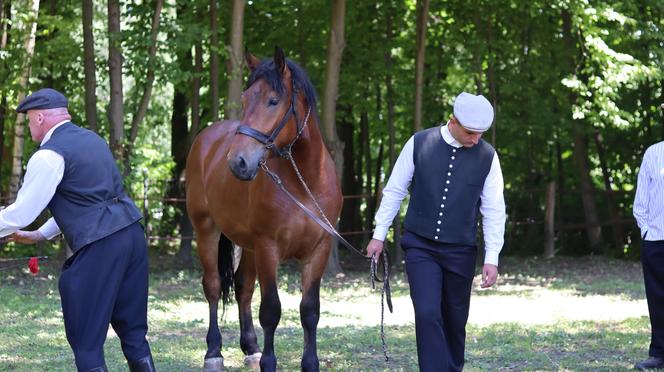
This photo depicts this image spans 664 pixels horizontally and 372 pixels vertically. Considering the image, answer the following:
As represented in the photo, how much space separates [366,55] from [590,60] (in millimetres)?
4131

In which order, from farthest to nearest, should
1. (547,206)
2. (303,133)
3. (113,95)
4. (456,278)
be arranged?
(547,206), (113,95), (303,133), (456,278)

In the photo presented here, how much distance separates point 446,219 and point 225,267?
3540mm

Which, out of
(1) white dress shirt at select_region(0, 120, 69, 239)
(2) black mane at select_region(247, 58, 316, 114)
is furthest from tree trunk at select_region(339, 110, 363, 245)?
(1) white dress shirt at select_region(0, 120, 69, 239)

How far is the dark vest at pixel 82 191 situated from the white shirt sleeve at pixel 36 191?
0.06m

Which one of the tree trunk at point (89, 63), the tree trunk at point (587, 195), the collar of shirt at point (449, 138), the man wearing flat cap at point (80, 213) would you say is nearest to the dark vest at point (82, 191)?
the man wearing flat cap at point (80, 213)

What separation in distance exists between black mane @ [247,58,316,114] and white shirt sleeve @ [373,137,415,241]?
1241 millimetres

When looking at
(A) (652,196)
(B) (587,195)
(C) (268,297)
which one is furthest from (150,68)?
(B) (587,195)

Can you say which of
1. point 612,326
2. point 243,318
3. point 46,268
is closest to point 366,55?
point 46,268

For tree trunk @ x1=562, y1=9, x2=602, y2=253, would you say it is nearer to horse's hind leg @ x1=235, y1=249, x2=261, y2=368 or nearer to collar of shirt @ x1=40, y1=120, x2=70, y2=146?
horse's hind leg @ x1=235, y1=249, x2=261, y2=368

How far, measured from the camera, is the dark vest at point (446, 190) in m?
5.93

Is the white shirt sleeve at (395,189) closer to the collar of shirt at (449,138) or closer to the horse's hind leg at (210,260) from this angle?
the collar of shirt at (449,138)

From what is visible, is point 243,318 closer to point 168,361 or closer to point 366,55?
point 168,361

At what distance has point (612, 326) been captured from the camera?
10.7m

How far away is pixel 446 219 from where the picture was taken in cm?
593
